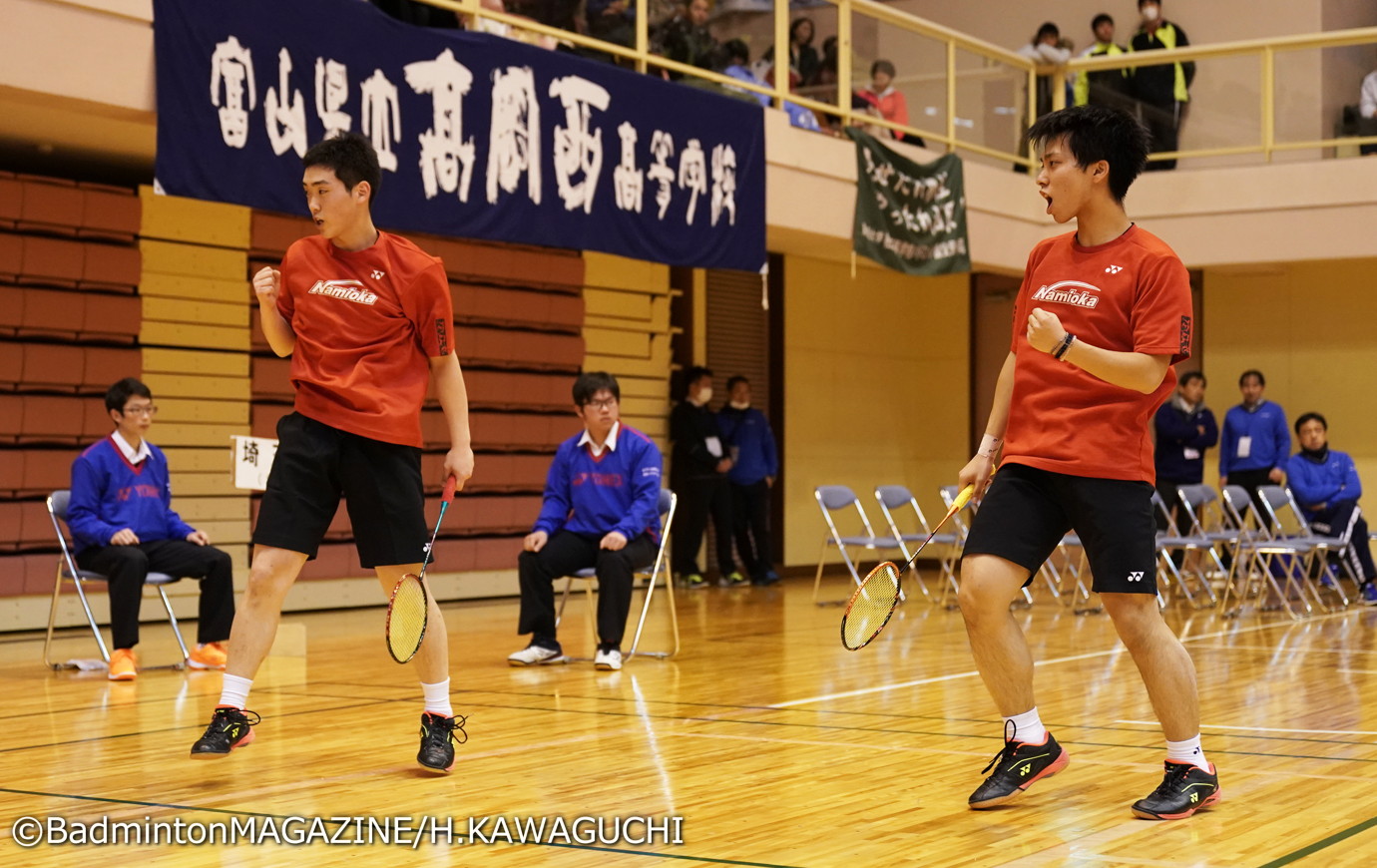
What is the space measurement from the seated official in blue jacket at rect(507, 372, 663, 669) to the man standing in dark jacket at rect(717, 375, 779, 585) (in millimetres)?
5931

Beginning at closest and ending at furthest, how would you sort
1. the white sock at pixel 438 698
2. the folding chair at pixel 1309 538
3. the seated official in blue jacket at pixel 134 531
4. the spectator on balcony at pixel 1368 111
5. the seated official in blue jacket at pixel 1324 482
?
the white sock at pixel 438 698 → the seated official in blue jacket at pixel 134 531 → the folding chair at pixel 1309 538 → the seated official in blue jacket at pixel 1324 482 → the spectator on balcony at pixel 1368 111

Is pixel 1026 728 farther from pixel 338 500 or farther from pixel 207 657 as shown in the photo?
pixel 207 657

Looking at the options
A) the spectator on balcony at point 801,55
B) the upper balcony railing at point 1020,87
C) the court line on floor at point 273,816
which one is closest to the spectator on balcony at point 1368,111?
the upper balcony railing at point 1020,87

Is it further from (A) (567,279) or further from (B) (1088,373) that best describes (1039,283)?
(A) (567,279)

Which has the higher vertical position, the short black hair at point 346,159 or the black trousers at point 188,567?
the short black hair at point 346,159

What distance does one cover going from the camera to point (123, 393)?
24.2ft

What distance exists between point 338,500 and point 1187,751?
228 centimetres

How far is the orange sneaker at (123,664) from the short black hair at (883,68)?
7.60 m

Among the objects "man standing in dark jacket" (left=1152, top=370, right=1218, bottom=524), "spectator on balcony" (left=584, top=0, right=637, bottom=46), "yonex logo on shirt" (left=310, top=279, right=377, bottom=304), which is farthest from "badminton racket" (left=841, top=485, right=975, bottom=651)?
"man standing in dark jacket" (left=1152, top=370, right=1218, bottom=524)

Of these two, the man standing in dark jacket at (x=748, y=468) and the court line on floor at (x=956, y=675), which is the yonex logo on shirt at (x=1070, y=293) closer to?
the court line on floor at (x=956, y=675)

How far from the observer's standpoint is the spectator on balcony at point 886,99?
12.4m

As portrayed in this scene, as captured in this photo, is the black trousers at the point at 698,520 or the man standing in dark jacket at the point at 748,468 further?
the man standing in dark jacket at the point at 748,468

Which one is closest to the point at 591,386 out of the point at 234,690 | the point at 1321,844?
the point at 234,690

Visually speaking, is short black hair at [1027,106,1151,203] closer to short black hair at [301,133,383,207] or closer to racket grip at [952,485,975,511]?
racket grip at [952,485,975,511]
